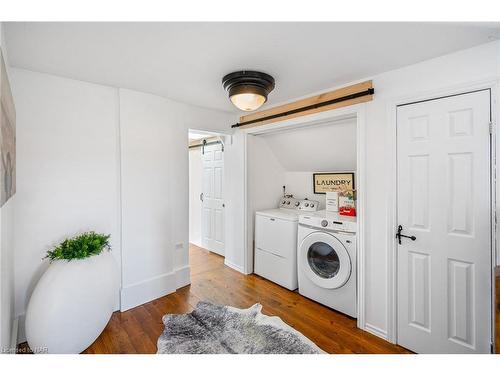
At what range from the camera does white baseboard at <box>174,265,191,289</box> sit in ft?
9.51

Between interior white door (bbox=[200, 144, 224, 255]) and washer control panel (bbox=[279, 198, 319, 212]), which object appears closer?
washer control panel (bbox=[279, 198, 319, 212])

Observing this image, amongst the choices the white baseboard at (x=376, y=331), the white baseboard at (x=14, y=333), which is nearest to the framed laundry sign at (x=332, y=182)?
the white baseboard at (x=376, y=331)

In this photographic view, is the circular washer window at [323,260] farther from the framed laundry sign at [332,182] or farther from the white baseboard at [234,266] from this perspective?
the white baseboard at [234,266]

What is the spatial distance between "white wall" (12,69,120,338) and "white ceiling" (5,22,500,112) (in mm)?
197

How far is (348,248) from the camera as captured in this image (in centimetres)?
230

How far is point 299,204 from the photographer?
135 inches

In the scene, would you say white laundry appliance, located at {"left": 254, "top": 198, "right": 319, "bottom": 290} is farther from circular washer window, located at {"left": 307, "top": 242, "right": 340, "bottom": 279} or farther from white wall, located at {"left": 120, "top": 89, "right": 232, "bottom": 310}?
white wall, located at {"left": 120, "top": 89, "right": 232, "bottom": 310}

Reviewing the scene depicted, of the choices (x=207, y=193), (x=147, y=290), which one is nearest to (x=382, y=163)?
(x=147, y=290)

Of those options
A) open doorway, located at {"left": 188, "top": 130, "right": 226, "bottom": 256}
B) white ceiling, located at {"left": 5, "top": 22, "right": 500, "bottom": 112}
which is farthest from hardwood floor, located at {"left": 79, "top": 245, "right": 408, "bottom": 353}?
white ceiling, located at {"left": 5, "top": 22, "right": 500, "bottom": 112}

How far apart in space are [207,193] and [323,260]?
8.34 feet

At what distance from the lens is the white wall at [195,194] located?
471 centimetres

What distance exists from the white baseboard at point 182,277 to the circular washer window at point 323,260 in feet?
5.11
